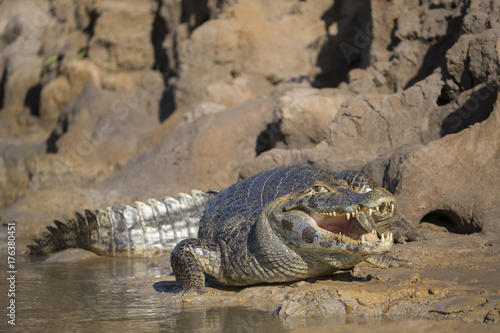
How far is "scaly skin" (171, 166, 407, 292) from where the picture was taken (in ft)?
13.4

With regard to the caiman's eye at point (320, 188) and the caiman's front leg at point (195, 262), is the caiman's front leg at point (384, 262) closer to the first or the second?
the caiman's eye at point (320, 188)

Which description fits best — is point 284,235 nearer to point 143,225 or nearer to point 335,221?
point 335,221

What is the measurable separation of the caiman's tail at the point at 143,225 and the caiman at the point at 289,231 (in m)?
2.02

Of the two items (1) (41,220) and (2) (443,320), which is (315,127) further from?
(2) (443,320)

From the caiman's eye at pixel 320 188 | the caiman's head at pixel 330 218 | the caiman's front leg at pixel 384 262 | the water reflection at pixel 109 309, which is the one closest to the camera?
the water reflection at pixel 109 309

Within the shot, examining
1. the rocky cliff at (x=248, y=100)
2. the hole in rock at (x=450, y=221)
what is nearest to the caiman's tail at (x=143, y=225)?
the rocky cliff at (x=248, y=100)

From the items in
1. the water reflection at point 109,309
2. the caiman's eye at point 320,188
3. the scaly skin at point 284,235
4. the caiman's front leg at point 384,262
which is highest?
the caiman's eye at point 320,188

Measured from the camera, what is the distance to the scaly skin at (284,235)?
4.08 metres

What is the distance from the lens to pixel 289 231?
172 inches

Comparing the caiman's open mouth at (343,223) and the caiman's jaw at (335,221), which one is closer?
the caiman's jaw at (335,221)

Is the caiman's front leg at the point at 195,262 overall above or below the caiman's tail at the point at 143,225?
below

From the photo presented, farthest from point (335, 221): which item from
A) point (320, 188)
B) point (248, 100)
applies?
point (248, 100)

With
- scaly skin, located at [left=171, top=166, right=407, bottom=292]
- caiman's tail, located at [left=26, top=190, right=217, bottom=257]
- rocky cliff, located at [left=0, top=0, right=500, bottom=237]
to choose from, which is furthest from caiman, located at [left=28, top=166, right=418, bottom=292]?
caiman's tail, located at [left=26, top=190, right=217, bottom=257]

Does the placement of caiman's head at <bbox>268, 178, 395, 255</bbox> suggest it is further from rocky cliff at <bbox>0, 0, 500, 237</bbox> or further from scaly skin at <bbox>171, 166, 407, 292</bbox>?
rocky cliff at <bbox>0, 0, 500, 237</bbox>
